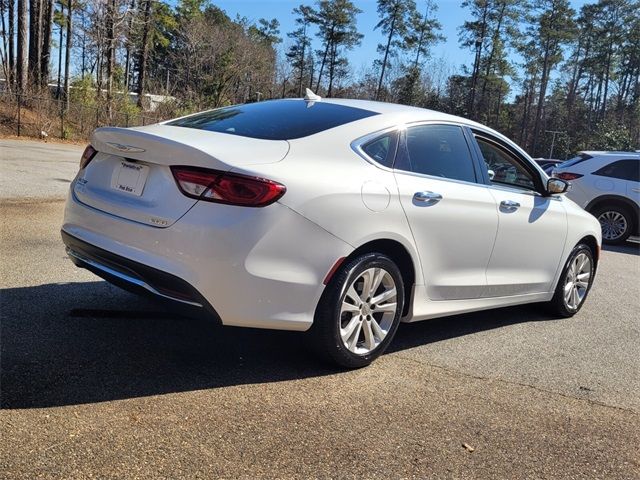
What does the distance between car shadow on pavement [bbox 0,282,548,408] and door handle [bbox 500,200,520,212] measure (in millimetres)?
1059

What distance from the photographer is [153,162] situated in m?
3.33

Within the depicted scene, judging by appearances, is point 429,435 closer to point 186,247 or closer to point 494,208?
point 186,247

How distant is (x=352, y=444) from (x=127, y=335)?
179 centimetres

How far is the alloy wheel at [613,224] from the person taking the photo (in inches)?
452

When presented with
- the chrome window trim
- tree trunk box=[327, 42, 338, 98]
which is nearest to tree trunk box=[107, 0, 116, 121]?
the chrome window trim

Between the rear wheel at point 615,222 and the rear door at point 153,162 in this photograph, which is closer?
the rear door at point 153,162

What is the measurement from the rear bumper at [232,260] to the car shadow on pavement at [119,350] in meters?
0.21

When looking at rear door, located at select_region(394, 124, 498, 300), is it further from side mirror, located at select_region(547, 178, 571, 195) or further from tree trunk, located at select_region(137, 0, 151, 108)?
tree trunk, located at select_region(137, 0, 151, 108)

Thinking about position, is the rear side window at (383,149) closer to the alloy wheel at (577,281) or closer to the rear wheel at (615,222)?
the alloy wheel at (577,281)

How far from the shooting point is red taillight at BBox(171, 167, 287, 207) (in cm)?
310

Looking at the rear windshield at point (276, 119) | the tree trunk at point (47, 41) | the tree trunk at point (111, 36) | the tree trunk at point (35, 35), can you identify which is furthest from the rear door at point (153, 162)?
the tree trunk at point (47, 41)

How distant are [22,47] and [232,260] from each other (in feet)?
93.7

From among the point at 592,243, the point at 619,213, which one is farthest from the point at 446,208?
the point at 619,213

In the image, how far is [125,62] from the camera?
169ft
